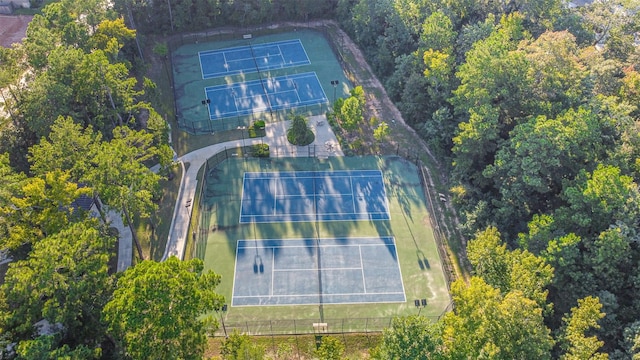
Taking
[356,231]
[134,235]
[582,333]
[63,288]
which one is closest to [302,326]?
[356,231]

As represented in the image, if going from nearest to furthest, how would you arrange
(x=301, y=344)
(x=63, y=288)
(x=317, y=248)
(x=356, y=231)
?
(x=63, y=288) → (x=301, y=344) → (x=317, y=248) → (x=356, y=231)

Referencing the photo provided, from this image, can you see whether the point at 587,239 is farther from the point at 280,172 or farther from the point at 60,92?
the point at 60,92

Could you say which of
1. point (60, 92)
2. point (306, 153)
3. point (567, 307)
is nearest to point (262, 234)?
point (306, 153)

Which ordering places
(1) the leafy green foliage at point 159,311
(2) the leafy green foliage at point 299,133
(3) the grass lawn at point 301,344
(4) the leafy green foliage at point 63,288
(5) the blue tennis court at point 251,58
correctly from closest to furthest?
(1) the leafy green foliage at point 159,311 → (4) the leafy green foliage at point 63,288 → (3) the grass lawn at point 301,344 → (2) the leafy green foliage at point 299,133 → (5) the blue tennis court at point 251,58

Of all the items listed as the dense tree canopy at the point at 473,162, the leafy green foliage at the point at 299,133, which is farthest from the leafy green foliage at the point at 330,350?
the leafy green foliage at the point at 299,133

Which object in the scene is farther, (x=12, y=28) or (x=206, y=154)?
(x=12, y=28)

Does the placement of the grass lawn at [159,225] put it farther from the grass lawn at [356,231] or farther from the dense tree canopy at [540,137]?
the dense tree canopy at [540,137]

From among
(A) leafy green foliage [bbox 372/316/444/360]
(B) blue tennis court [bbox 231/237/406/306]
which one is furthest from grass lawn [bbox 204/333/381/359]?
(A) leafy green foliage [bbox 372/316/444/360]

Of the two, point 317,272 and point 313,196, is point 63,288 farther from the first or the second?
Answer: point 313,196
